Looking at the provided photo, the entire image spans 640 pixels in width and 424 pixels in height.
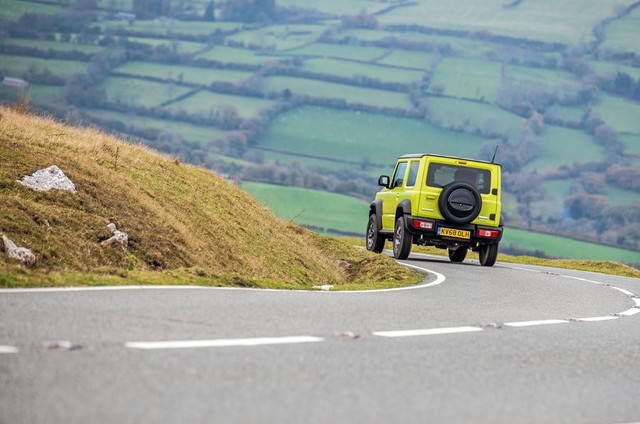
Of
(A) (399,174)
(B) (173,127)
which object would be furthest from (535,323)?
(B) (173,127)

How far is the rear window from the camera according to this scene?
28.4m

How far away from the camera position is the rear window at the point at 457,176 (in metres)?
28.4

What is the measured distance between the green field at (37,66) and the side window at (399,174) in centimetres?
15591

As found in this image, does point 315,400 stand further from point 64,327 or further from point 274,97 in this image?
point 274,97

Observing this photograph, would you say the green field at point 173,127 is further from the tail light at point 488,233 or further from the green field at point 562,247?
the tail light at point 488,233

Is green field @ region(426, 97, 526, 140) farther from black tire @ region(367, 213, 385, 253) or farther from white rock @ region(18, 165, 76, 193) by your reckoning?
white rock @ region(18, 165, 76, 193)

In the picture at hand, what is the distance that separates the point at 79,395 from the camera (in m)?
6.59

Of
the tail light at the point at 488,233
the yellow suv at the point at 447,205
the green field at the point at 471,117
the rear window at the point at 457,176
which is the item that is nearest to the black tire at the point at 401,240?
the yellow suv at the point at 447,205

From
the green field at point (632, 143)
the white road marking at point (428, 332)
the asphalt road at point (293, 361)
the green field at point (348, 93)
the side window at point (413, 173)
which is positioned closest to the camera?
the asphalt road at point (293, 361)

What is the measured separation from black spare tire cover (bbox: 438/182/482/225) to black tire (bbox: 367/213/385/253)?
3743 millimetres

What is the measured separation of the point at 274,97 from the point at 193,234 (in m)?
174

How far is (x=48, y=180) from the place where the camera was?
729 inches

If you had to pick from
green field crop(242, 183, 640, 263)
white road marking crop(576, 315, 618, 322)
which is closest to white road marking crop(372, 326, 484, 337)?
white road marking crop(576, 315, 618, 322)

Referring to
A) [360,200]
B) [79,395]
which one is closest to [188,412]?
[79,395]
